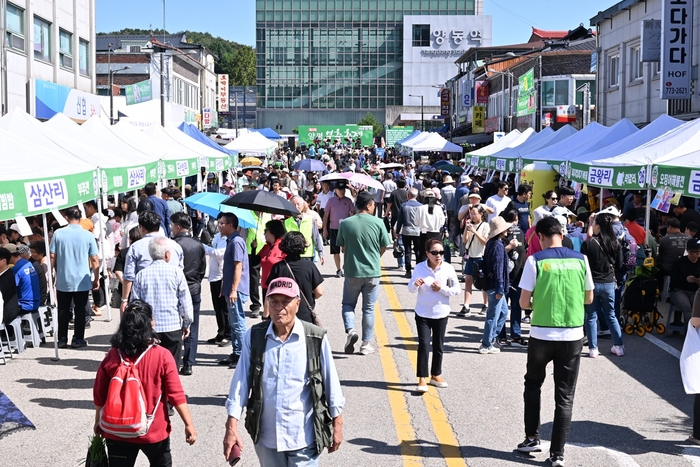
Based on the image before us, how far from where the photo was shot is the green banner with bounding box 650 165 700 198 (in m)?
11.6

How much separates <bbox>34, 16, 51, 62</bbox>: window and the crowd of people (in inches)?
624

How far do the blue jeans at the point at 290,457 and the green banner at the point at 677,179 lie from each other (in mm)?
8148

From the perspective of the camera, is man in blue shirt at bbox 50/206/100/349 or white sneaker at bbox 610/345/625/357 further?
man in blue shirt at bbox 50/206/100/349

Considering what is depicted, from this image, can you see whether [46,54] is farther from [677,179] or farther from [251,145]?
[677,179]

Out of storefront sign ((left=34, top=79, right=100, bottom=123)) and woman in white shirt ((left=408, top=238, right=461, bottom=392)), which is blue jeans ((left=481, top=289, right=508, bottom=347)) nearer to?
woman in white shirt ((left=408, top=238, right=461, bottom=392))

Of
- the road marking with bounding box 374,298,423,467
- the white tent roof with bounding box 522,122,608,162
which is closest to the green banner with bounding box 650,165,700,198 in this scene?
the road marking with bounding box 374,298,423,467

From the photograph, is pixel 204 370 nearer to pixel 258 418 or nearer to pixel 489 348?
pixel 489 348

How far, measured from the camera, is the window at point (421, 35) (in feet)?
374

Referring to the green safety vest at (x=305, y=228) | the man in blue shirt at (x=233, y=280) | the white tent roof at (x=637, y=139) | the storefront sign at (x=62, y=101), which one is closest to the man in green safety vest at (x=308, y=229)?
the green safety vest at (x=305, y=228)

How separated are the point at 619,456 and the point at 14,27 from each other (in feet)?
87.8

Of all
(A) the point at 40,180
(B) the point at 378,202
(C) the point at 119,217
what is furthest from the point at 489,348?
(B) the point at 378,202

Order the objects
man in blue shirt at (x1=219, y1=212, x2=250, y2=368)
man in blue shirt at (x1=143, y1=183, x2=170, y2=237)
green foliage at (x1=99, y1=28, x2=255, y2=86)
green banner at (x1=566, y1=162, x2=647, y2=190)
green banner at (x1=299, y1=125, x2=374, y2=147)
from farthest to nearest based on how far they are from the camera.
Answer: green foliage at (x1=99, y1=28, x2=255, y2=86)
green banner at (x1=299, y1=125, x2=374, y2=147)
man in blue shirt at (x1=143, y1=183, x2=170, y2=237)
green banner at (x1=566, y1=162, x2=647, y2=190)
man in blue shirt at (x1=219, y1=212, x2=250, y2=368)

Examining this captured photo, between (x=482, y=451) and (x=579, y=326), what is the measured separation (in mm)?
1209

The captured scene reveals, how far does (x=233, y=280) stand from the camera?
10039 mm
